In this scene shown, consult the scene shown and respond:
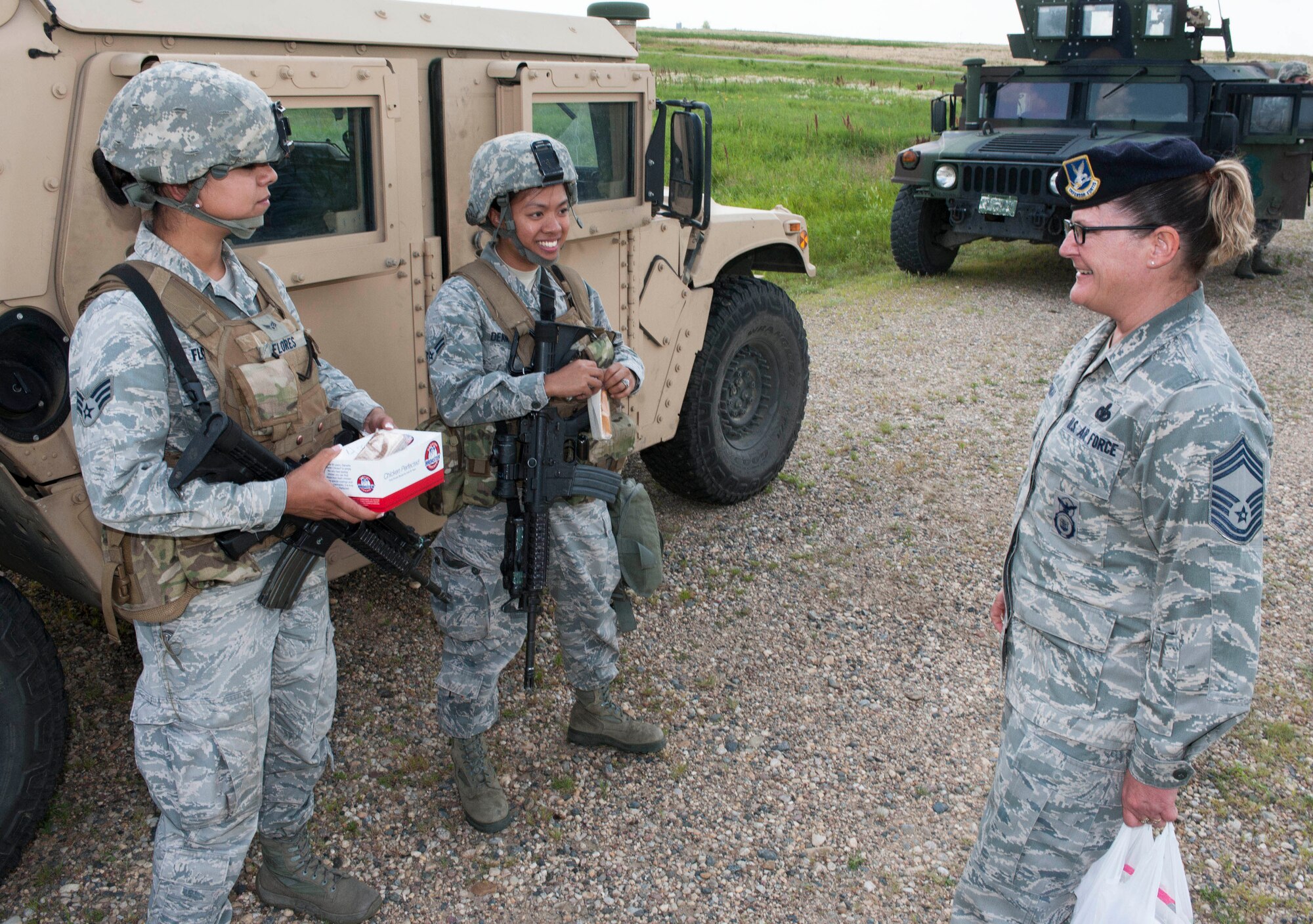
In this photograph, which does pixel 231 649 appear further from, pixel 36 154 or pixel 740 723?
pixel 740 723

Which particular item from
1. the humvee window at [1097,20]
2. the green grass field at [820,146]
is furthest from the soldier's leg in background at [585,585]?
the humvee window at [1097,20]

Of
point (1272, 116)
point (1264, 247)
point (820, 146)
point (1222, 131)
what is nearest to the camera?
point (1222, 131)

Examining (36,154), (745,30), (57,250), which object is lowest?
(57,250)

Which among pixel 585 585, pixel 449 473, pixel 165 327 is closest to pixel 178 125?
pixel 165 327

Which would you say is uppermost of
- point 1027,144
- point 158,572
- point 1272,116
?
point 1272,116

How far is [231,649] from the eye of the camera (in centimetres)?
211

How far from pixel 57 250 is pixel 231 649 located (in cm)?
96

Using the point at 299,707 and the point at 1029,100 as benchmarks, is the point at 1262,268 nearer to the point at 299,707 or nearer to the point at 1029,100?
the point at 1029,100

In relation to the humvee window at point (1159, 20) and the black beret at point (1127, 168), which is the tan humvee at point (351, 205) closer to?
the black beret at point (1127, 168)

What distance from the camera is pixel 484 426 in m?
2.69

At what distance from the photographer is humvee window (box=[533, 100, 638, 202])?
3.35 m

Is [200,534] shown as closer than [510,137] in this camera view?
Yes

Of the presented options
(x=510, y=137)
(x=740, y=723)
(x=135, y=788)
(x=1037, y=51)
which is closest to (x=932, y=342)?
(x=1037, y=51)

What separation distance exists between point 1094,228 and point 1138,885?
1121mm
